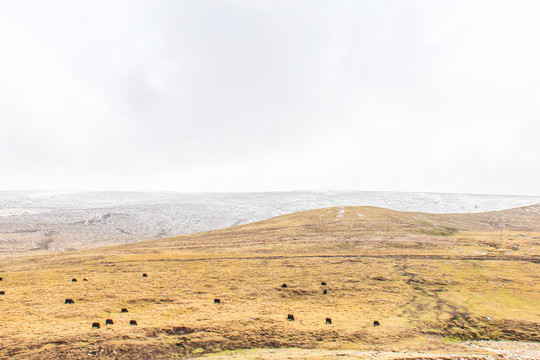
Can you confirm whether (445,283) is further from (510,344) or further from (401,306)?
(510,344)

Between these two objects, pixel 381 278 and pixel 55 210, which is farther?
pixel 55 210

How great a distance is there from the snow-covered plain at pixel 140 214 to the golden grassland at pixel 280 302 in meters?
28.8

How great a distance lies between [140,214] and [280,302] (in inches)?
2795

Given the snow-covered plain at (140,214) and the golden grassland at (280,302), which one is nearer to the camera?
the golden grassland at (280,302)

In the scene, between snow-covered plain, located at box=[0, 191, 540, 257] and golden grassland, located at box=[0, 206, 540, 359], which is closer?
golden grassland, located at box=[0, 206, 540, 359]

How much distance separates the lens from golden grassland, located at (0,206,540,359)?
13.0m

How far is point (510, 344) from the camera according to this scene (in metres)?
14.8

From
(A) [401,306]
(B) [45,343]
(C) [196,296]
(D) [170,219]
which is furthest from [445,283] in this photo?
(D) [170,219]

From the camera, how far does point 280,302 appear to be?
19.9m

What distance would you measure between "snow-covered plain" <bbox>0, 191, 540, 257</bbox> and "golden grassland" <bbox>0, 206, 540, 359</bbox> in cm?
2882

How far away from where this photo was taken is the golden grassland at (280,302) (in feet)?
42.8

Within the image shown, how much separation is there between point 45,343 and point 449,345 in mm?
16003

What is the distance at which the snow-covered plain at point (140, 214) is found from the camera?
61.4 meters

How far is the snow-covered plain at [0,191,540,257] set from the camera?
201ft
